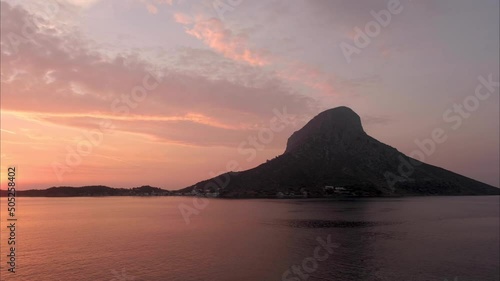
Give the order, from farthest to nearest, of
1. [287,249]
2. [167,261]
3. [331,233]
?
[331,233]
[287,249]
[167,261]

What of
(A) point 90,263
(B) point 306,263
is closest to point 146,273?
(A) point 90,263

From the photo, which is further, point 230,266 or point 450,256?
point 450,256

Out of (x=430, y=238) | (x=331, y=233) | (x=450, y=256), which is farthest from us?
(x=331, y=233)

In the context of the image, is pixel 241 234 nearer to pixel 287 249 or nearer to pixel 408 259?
pixel 287 249

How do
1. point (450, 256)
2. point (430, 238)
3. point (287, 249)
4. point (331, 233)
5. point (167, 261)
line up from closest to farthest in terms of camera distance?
point (167, 261)
point (450, 256)
point (287, 249)
point (430, 238)
point (331, 233)

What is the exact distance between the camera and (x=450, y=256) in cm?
7412

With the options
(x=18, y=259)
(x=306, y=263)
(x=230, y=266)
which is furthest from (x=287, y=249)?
(x=18, y=259)

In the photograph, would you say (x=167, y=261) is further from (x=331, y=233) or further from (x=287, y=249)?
(x=331, y=233)

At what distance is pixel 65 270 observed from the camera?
6197cm

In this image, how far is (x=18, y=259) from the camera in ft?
234

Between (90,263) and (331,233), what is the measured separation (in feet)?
229

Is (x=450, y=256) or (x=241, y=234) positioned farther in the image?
(x=241, y=234)

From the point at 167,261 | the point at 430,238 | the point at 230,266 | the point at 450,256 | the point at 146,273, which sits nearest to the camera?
the point at 146,273

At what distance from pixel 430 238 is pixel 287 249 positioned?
156 feet
